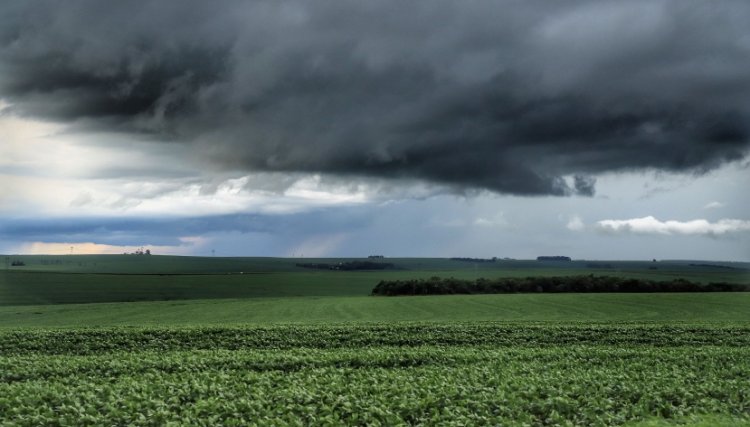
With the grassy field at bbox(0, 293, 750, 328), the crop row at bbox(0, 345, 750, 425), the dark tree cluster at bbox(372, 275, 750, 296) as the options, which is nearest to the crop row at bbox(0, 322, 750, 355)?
the crop row at bbox(0, 345, 750, 425)

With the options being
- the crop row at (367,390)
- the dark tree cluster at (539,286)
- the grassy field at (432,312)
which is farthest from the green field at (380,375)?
the dark tree cluster at (539,286)

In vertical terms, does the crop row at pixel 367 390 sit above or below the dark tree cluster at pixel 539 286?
above

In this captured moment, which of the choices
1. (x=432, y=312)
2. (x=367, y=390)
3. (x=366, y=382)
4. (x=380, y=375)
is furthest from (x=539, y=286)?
(x=367, y=390)

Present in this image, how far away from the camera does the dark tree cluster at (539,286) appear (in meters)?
109

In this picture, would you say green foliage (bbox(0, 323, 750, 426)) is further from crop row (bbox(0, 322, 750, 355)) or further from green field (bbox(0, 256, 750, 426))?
crop row (bbox(0, 322, 750, 355))

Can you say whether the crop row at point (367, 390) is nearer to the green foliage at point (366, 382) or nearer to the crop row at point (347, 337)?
the green foliage at point (366, 382)

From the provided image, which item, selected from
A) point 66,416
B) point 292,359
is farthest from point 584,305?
point 66,416

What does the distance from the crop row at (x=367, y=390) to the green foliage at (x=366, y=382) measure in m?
0.06

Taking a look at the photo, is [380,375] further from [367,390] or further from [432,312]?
[432,312]

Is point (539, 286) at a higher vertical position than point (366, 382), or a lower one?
lower

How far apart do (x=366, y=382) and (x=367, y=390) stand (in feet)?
5.99

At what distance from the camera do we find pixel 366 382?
76.8 ft

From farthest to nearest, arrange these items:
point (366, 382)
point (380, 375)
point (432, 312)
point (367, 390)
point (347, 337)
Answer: point (432, 312) → point (347, 337) → point (380, 375) → point (366, 382) → point (367, 390)

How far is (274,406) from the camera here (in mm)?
19406
